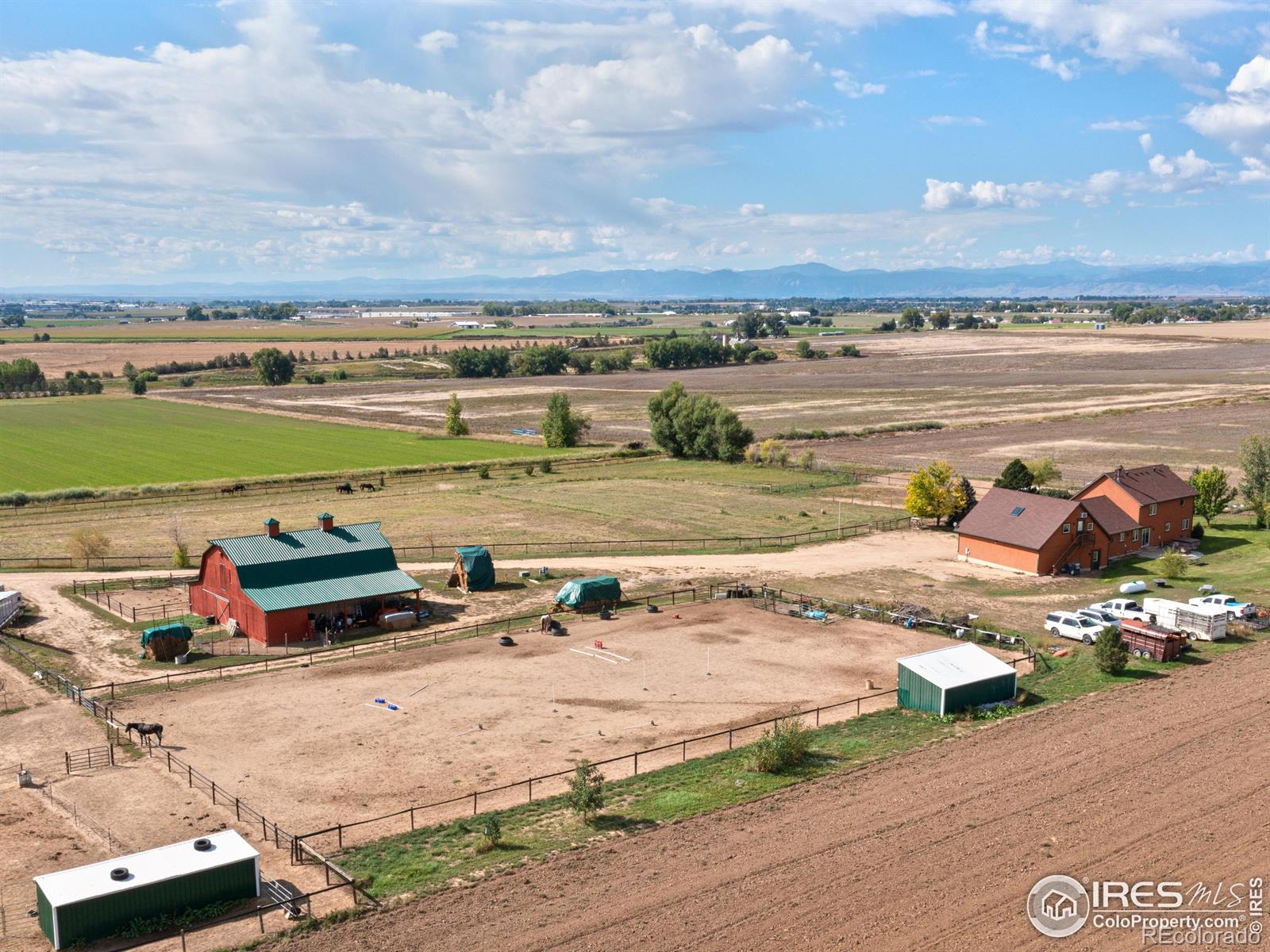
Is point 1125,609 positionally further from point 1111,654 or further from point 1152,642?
point 1111,654

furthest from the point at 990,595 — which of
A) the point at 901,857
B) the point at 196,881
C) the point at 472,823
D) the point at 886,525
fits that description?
the point at 196,881

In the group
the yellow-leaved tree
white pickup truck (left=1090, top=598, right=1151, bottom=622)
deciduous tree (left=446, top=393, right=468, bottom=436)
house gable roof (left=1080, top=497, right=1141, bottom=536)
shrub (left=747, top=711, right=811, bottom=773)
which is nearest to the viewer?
shrub (left=747, top=711, right=811, bottom=773)

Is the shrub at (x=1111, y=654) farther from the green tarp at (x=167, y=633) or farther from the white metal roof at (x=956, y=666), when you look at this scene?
the green tarp at (x=167, y=633)

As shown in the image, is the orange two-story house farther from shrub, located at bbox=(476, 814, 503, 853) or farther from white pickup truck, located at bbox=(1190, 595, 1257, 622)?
shrub, located at bbox=(476, 814, 503, 853)

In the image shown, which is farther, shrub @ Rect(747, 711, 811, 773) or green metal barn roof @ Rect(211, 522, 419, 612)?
green metal barn roof @ Rect(211, 522, 419, 612)

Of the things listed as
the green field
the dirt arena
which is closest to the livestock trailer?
the dirt arena

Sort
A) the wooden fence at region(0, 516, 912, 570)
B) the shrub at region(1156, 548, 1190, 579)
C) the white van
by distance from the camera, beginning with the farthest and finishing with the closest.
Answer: the wooden fence at region(0, 516, 912, 570), the shrub at region(1156, 548, 1190, 579), the white van

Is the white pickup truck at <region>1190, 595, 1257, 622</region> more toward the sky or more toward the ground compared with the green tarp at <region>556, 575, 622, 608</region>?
more toward the sky

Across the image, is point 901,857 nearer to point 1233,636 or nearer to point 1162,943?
point 1162,943

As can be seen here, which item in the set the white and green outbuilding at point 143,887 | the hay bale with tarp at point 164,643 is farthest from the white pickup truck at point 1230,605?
the hay bale with tarp at point 164,643
